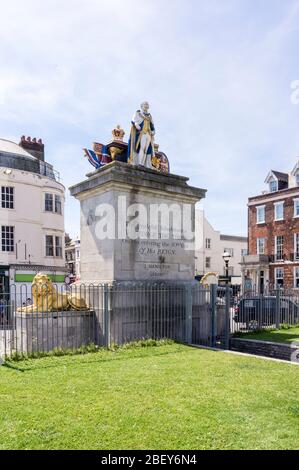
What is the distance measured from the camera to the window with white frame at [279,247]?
4319cm

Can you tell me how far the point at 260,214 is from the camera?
4644cm

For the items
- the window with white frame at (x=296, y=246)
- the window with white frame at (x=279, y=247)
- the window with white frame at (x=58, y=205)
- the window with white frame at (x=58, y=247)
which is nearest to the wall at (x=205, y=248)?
the window with white frame at (x=279, y=247)

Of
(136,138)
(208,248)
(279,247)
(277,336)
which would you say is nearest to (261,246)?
(279,247)

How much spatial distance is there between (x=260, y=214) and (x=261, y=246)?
3886 millimetres

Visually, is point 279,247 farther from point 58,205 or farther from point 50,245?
point 50,245

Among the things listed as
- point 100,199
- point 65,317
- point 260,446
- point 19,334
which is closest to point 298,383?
point 260,446

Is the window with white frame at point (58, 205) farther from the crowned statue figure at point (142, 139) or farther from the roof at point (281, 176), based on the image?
the roof at point (281, 176)

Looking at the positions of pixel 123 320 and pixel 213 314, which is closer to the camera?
pixel 123 320

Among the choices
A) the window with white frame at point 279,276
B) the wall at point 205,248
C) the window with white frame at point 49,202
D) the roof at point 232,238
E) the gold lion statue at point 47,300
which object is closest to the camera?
the gold lion statue at point 47,300

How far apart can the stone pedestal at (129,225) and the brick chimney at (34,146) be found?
2424cm

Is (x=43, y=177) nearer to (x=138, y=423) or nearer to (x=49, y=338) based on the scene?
(x=49, y=338)

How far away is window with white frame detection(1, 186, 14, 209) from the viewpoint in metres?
30.4

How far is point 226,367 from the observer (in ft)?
25.9

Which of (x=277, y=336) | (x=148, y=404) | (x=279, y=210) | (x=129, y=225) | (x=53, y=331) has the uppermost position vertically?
(x=279, y=210)
